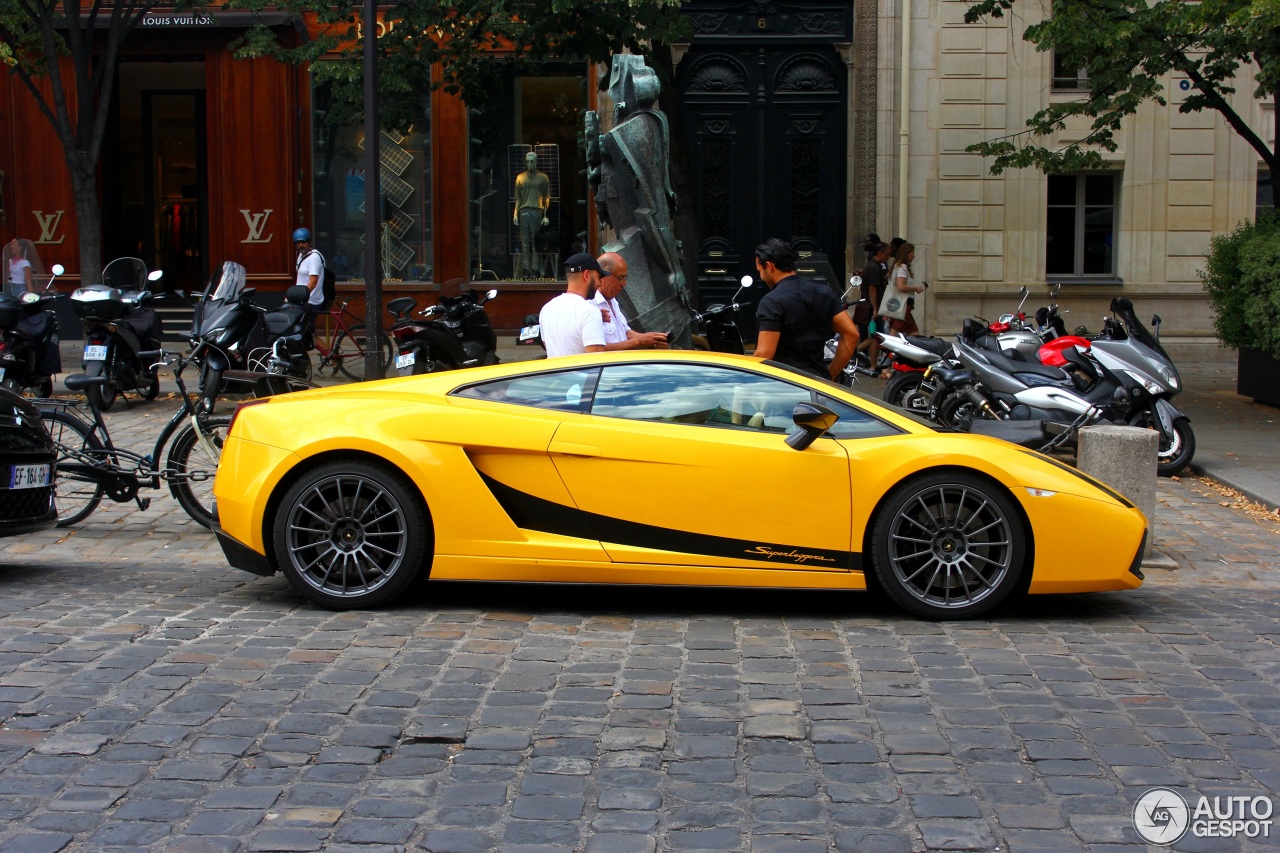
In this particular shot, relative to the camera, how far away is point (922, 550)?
21.4 feet

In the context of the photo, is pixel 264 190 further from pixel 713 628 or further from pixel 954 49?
pixel 713 628

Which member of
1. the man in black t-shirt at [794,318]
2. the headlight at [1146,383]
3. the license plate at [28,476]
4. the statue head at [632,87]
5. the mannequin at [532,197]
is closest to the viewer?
the license plate at [28,476]

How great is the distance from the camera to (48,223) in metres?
21.9

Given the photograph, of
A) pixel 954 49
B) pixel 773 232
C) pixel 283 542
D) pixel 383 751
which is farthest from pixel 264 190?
pixel 383 751

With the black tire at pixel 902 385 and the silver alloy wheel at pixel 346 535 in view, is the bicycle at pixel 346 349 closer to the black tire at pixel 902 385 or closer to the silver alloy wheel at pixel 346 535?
the black tire at pixel 902 385

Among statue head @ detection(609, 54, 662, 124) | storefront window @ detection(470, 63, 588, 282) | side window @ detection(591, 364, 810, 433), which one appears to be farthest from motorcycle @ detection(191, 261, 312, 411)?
storefront window @ detection(470, 63, 588, 282)

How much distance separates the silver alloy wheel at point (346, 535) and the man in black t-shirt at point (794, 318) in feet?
8.36

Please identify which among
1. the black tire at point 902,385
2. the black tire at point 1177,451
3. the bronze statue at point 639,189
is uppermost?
the bronze statue at point 639,189

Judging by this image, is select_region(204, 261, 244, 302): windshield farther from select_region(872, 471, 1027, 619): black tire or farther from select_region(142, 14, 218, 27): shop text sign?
select_region(872, 471, 1027, 619): black tire

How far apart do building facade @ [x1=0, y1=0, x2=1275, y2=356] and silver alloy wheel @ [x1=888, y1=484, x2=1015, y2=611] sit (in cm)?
1595

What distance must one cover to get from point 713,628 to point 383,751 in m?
2.10

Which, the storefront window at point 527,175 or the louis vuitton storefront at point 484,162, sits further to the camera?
the storefront window at point 527,175

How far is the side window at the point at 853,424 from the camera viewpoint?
6637 mm

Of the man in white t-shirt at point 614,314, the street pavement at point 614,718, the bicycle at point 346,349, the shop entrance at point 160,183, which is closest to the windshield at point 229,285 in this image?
the bicycle at point 346,349
